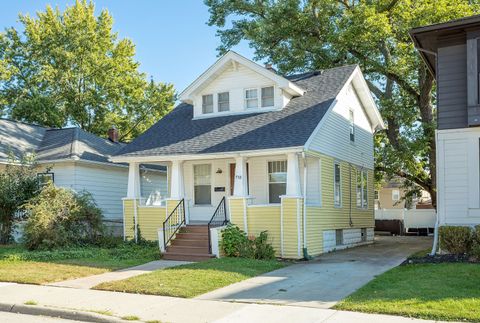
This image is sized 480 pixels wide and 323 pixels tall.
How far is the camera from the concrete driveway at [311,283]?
9.20 m

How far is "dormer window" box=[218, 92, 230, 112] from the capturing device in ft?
62.4

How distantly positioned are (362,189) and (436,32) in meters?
9.34

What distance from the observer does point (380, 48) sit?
84.5ft

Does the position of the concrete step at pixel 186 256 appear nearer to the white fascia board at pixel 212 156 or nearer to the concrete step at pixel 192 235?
the concrete step at pixel 192 235

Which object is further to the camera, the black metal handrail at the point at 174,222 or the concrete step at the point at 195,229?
the concrete step at the point at 195,229

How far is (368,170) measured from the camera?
2277 centimetres

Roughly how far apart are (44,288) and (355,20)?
61.1 ft

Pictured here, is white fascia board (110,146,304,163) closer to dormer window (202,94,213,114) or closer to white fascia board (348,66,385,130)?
dormer window (202,94,213,114)

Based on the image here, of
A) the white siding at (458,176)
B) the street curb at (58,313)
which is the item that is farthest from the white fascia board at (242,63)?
the street curb at (58,313)

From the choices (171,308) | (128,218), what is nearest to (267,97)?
(128,218)

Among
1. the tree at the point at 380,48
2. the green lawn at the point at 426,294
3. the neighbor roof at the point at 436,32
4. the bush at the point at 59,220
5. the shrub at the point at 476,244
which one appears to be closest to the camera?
the green lawn at the point at 426,294

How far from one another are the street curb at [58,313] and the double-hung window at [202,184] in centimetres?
987

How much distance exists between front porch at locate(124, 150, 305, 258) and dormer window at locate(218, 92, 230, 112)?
212 centimetres

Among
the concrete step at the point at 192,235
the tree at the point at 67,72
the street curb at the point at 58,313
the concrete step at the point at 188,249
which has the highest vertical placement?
the tree at the point at 67,72
